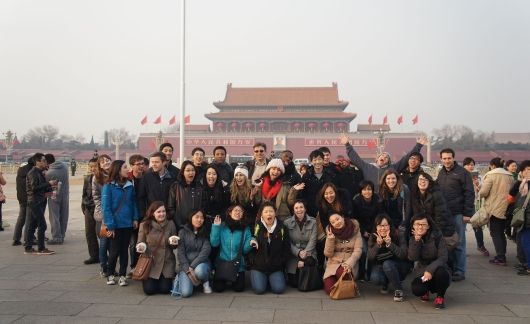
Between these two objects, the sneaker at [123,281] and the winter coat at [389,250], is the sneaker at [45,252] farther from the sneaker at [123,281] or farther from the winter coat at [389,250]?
the winter coat at [389,250]

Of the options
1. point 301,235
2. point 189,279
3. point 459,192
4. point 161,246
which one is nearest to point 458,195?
point 459,192

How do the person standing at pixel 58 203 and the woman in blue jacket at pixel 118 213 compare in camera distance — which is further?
the person standing at pixel 58 203

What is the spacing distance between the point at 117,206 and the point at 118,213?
0.06 metres

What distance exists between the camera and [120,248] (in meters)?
3.79

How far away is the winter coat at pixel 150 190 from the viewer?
3971 millimetres

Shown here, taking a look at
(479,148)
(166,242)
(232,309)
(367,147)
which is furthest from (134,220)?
(479,148)

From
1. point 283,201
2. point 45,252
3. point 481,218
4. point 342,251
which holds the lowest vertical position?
point 45,252

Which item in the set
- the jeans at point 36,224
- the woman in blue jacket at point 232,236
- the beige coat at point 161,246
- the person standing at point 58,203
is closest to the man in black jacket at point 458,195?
the woman in blue jacket at point 232,236

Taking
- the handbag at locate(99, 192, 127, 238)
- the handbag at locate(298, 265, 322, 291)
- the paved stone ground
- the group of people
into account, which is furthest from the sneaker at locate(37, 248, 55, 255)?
the handbag at locate(298, 265, 322, 291)

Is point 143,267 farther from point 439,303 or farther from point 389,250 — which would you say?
point 439,303

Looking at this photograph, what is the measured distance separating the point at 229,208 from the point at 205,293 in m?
Answer: 0.67

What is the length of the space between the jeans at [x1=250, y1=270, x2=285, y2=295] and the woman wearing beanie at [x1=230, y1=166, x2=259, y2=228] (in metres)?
0.46

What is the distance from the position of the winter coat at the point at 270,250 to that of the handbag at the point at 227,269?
12 cm

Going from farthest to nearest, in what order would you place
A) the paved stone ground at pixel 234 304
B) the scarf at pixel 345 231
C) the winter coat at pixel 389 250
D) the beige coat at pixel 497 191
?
the beige coat at pixel 497 191, the scarf at pixel 345 231, the winter coat at pixel 389 250, the paved stone ground at pixel 234 304
